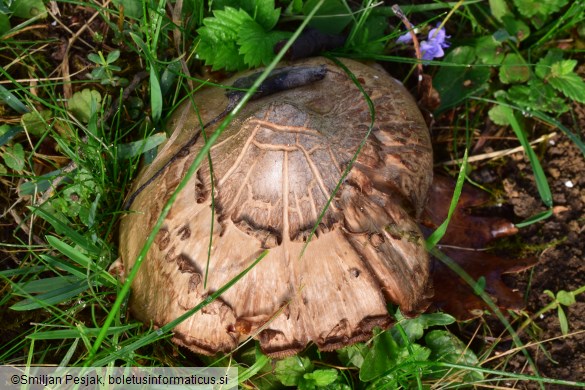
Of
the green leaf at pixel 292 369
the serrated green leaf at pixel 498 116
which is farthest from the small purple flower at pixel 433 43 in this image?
the green leaf at pixel 292 369

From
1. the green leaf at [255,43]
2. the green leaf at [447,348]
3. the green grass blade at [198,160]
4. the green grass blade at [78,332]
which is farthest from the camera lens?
the green leaf at [447,348]

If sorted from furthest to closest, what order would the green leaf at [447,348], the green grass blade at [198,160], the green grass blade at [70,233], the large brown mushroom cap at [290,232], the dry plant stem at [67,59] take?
1. the dry plant stem at [67,59]
2. the green leaf at [447,348]
3. the green grass blade at [70,233]
4. the large brown mushroom cap at [290,232]
5. the green grass blade at [198,160]

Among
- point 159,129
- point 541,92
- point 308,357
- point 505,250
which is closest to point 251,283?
point 308,357

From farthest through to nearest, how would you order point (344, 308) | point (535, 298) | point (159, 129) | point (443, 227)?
point (535, 298), point (159, 129), point (443, 227), point (344, 308)

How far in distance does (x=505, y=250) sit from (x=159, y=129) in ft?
6.56

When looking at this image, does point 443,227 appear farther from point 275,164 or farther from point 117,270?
point 117,270

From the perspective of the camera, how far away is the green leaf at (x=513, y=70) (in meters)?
3.16

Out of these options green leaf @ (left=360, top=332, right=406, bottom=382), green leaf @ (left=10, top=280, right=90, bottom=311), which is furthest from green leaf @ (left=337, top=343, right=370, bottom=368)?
green leaf @ (left=10, top=280, right=90, bottom=311)

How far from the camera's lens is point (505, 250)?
3139 millimetres

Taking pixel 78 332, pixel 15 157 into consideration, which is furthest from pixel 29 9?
pixel 78 332

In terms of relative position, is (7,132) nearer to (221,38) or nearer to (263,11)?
(221,38)

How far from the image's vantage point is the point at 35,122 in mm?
2801

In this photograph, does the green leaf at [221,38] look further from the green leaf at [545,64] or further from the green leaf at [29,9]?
the green leaf at [545,64]

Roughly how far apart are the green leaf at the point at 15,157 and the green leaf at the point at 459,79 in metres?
2.24
